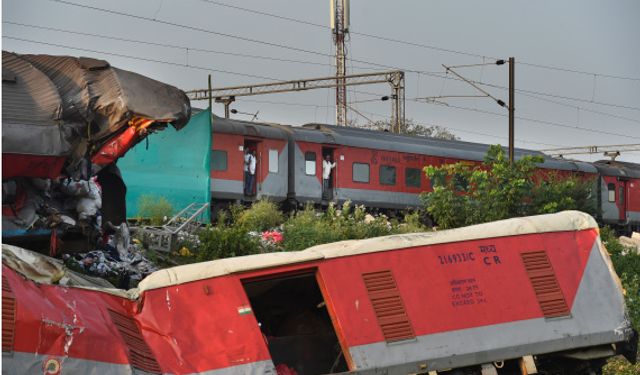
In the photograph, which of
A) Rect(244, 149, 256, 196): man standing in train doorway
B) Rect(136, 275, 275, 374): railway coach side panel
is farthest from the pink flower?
Rect(136, 275, 275, 374): railway coach side panel

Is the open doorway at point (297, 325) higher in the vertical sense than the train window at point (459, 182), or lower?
lower

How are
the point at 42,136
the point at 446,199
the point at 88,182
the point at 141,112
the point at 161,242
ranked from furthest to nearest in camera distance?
the point at 446,199 < the point at 161,242 < the point at 88,182 < the point at 141,112 < the point at 42,136

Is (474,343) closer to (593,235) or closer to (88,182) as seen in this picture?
(593,235)

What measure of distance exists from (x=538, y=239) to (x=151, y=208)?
1183 centimetres

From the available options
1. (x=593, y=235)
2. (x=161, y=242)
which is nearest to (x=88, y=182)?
(x=161, y=242)

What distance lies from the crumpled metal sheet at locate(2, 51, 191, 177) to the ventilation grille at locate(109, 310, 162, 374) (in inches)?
200

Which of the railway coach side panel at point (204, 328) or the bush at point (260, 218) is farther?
the bush at point (260, 218)

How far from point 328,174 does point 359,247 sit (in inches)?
751

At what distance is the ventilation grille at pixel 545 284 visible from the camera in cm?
1141

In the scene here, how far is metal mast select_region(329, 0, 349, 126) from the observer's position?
4447 cm

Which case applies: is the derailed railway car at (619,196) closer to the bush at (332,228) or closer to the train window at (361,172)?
the train window at (361,172)

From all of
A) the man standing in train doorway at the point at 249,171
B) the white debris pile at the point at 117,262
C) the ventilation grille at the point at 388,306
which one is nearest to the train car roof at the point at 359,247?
the ventilation grille at the point at 388,306

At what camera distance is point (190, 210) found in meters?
22.1

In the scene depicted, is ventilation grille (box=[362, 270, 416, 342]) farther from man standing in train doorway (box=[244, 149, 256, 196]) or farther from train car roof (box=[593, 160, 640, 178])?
train car roof (box=[593, 160, 640, 178])
